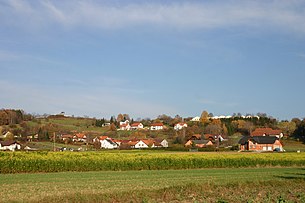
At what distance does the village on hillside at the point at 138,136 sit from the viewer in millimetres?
102169

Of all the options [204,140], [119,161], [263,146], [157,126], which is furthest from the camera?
[157,126]

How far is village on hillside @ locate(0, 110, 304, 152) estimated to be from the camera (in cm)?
10217

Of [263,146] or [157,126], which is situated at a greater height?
[157,126]

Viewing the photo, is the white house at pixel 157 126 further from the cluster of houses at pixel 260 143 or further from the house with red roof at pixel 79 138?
the cluster of houses at pixel 260 143

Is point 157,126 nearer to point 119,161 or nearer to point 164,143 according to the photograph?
point 164,143

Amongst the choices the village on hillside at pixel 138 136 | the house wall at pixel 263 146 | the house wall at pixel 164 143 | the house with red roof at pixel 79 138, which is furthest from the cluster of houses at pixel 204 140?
the house with red roof at pixel 79 138

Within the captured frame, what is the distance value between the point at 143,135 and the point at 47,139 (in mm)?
44594

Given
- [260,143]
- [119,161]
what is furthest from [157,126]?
[119,161]

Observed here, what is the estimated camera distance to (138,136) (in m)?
148

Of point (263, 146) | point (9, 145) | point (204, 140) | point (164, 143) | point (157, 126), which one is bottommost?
point (9, 145)

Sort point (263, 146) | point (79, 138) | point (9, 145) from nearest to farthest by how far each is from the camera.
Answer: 1. point (9, 145)
2. point (263, 146)
3. point (79, 138)

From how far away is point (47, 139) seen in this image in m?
116

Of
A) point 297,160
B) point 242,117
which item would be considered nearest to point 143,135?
point 242,117

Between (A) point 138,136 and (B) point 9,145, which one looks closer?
(B) point 9,145
